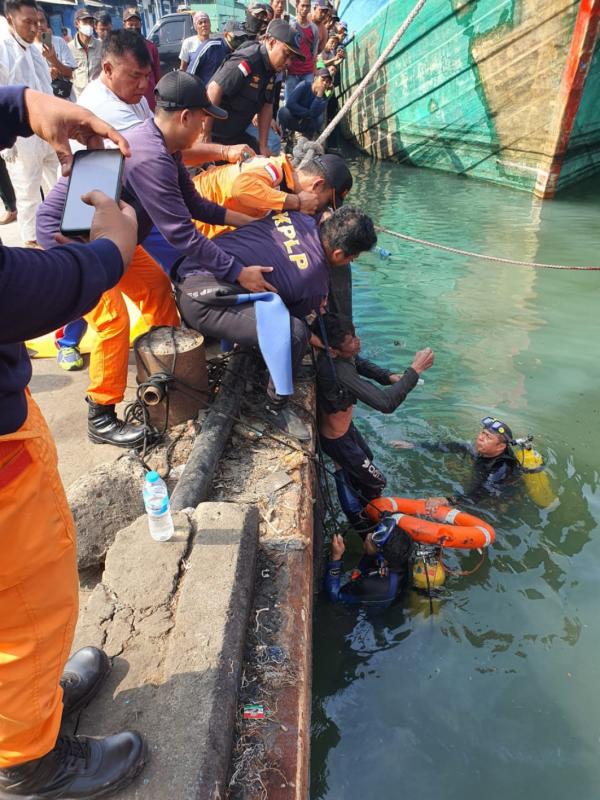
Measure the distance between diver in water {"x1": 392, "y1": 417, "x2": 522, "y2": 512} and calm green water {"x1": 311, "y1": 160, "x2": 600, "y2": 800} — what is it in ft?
0.45

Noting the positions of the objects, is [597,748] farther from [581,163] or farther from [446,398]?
[581,163]

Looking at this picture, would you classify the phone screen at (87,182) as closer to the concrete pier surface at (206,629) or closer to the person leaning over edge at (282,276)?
the concrete pier surface at (206,629)

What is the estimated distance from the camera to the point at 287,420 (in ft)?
12.2

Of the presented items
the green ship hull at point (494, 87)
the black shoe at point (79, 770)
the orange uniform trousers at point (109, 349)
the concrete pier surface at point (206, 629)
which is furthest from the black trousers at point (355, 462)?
the green ship hull at point (494, 87)

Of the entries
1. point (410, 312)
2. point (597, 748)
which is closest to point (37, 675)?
point (597, 748)

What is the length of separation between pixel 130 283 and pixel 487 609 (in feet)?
11.0

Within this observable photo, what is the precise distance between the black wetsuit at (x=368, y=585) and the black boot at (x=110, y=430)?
157cm

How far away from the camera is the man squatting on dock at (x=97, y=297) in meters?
1.41

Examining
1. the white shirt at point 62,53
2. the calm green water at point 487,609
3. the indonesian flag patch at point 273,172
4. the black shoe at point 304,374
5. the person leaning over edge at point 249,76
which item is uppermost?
the white shirt at point 62,53

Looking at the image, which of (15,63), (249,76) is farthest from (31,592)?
(249,76)

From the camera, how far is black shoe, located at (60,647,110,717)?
6.21 feet

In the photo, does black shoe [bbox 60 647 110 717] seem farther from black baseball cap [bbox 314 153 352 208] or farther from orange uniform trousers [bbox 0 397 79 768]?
black baseball cap [bbox 314 153 352 208]

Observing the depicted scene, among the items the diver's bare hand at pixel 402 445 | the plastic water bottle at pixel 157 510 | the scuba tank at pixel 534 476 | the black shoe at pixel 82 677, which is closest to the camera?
the black shoe at pixel 82 677

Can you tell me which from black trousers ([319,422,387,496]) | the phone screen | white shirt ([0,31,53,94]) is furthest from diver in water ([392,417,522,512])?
white shirt ([0,31,53,94])
